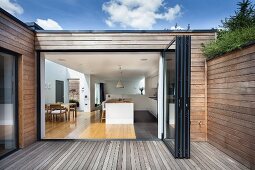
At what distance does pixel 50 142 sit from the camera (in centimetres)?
438

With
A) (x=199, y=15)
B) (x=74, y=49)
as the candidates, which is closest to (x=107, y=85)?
(x=199, y=15)

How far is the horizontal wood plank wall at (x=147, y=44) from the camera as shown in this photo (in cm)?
440

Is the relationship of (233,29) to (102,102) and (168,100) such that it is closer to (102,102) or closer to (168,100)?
(168,100)

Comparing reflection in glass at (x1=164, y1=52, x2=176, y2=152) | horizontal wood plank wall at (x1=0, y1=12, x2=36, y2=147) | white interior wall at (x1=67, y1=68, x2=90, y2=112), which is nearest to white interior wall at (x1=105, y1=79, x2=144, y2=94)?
white interior wall at (x1=67, y1=68, x2=90, y2=112)

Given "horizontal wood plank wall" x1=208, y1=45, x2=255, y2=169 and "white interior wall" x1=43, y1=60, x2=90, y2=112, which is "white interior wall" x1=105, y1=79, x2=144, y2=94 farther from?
"horizontal wood plank wall" x1=208, y1=45, x2=255, y2=169

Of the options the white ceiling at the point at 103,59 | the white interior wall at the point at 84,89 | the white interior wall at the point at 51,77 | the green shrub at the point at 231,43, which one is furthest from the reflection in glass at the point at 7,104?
the white interior wall at the point at 84,89

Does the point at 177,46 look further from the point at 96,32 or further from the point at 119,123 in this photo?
the point at 119,123

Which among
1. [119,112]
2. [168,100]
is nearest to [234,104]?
[168,100]

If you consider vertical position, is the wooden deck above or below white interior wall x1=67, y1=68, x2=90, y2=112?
below

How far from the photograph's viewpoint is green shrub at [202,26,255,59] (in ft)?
10.1

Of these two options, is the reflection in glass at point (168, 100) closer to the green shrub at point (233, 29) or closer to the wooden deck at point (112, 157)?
the wooden deck at point (112, 157)

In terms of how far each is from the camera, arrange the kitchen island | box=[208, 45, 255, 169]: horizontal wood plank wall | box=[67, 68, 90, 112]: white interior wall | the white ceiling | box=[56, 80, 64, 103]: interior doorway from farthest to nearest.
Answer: box=[67, 68, 90, 112]: white interior wall, box=[56, 80, 64, 103]: interior doorway, the kitchen island, the white ceiling, box=[208, 45, 255, 169]: horizontal wood plank wall

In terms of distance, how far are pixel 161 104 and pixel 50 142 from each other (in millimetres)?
2868

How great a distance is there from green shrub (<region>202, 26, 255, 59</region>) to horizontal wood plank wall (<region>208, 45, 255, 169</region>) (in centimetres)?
13
